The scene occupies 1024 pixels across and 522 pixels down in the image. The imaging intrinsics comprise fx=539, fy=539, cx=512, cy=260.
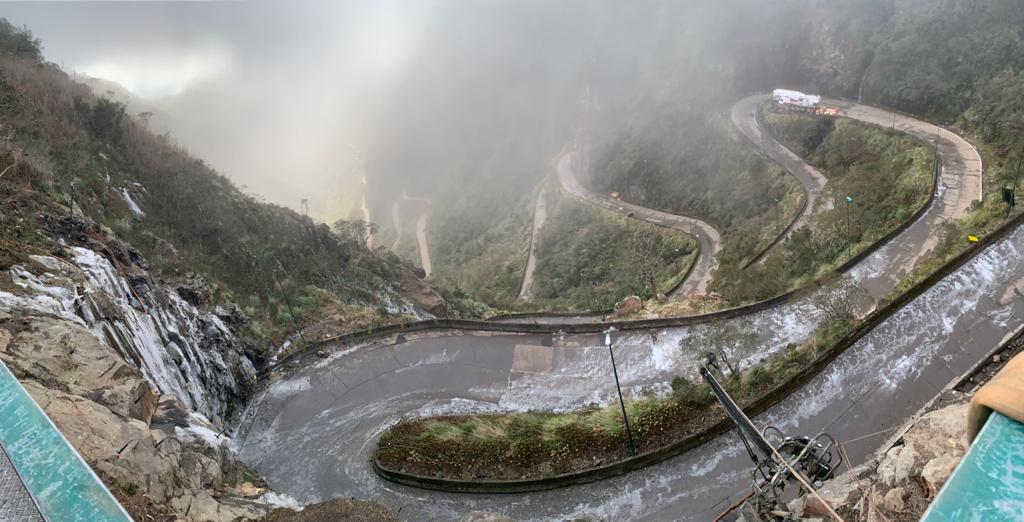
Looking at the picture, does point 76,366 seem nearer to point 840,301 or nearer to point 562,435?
point 562,435

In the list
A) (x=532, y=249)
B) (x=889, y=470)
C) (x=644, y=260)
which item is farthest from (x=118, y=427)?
(x=532, y=249)

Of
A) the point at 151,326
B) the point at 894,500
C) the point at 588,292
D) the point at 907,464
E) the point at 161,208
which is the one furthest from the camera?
the point at 588,292

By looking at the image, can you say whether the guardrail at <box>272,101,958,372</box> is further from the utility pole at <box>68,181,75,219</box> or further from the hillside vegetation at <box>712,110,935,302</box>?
the utility pole at <box>68,181,75,219</box>

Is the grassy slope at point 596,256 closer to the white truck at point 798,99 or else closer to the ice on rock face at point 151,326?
the white truck at point 798,99

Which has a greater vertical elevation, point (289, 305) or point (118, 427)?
point (289, 305)

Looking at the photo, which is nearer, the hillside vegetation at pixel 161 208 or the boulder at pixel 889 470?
the boulder at pixel 889 470

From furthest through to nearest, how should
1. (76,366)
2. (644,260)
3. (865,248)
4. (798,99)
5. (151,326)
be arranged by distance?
(798,99) < (644,260) < (865,248) < (151,326) < (76,366)

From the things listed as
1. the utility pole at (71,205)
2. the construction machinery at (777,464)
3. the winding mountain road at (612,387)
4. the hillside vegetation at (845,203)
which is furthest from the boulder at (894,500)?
the utility pole at (71,205)
